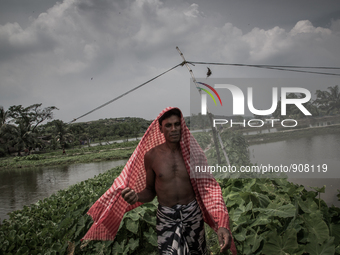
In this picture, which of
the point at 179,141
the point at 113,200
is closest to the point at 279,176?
the point at 179,141

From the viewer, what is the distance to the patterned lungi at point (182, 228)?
5.28 feet

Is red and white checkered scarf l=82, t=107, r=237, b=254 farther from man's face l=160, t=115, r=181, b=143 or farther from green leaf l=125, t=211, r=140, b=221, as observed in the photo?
→ green leaf l=125, t=211, r=140, b=221

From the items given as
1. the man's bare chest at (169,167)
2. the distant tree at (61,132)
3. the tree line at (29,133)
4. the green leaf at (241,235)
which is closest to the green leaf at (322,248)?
the green leaf at (241,235)

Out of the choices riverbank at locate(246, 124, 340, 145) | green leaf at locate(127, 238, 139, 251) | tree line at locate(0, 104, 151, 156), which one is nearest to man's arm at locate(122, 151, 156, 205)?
green leaf at locate(127, 238, 139, 251)

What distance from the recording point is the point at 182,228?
5.32 ft

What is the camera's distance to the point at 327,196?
4262mm

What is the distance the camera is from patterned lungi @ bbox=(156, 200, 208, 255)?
5.28 ft

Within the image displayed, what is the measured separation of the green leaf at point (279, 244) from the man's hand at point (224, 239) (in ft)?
1.98

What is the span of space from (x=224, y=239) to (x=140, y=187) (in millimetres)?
809

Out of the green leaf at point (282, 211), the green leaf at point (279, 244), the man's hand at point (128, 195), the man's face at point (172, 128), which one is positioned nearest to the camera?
the man's hand at point (128, 195)

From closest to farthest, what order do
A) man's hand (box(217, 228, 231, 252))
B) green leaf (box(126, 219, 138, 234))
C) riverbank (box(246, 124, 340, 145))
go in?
man's hand (box(217, 228, 231, 252))
riverbank (box(246, 124, 340, 145))
green leaf (box(126, 219, 138, 234))

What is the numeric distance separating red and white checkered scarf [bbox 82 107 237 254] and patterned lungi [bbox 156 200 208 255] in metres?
0.11

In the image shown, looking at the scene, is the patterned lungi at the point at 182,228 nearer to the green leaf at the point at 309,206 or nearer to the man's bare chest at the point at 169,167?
the man's bare chest at the point at 169,167

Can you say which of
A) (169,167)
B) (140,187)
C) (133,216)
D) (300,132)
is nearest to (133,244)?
(133,216)
